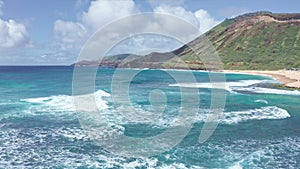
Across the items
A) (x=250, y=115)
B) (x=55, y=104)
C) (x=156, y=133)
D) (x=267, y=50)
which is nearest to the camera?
(x=156, y=133)

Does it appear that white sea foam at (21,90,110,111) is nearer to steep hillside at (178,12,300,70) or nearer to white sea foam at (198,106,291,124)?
white sea foam at (198,106,291,124)

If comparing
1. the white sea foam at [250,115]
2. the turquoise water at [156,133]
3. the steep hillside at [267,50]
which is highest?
the steep hillside at [267,50]

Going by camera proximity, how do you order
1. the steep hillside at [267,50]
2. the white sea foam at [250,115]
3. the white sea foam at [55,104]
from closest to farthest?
the white sea foam at [250,115], the white sea foam at [55,104], the steep hillside at [267,50]

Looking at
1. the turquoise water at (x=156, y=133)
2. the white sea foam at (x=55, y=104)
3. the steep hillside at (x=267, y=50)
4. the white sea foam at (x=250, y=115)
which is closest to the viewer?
the turquoise water at (x=156, y=133)

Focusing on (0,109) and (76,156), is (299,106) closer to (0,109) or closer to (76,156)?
(76,156)

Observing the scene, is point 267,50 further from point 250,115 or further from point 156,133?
point 156,133

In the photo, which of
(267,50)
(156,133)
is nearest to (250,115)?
(156,133)

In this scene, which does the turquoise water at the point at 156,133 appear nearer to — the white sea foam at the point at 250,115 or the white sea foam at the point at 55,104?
the white sea foam at the point at 250,115

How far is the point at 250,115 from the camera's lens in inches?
1351

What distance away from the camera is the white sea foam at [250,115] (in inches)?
1245

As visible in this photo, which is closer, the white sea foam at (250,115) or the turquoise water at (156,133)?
the turquoise water at (156,133)

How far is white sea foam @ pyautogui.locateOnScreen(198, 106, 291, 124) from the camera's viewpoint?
3162 centimetres

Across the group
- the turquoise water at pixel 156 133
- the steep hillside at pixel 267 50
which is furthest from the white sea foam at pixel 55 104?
the steep hillside at pixel 267 50

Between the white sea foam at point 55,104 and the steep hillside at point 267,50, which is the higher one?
the steep hillside at point 267,50
